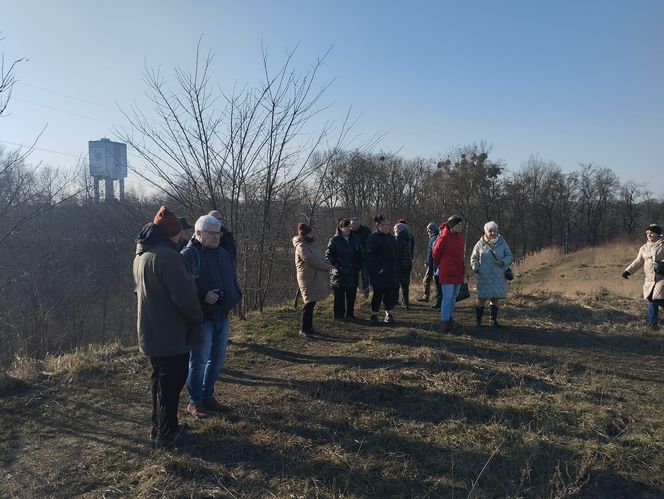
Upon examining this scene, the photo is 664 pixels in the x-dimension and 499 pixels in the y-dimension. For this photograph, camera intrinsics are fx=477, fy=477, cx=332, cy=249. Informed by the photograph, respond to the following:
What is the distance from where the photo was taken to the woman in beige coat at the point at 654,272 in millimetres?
7027

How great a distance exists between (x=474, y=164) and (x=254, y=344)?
3166cm

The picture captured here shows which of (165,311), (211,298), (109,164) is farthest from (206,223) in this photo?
(109,164)

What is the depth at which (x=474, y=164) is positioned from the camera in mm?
35094

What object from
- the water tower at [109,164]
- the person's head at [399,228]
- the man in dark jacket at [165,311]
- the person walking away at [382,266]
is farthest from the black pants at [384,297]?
the water tower at [109,164]

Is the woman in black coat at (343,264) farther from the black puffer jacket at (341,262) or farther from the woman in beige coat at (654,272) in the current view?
the woman in beige coat at (654,272)

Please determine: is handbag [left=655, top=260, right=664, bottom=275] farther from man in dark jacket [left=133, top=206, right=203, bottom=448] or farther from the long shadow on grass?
man in dark jacket [left=133, top=206, right=203, bottom=448]

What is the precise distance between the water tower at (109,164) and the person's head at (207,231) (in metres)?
5.18

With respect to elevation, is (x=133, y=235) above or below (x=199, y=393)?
above

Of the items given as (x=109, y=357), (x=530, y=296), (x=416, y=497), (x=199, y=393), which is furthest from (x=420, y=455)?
(x=530, y=296)

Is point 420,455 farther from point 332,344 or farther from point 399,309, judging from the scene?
point 399,309

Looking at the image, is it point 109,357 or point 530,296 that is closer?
point 109,357

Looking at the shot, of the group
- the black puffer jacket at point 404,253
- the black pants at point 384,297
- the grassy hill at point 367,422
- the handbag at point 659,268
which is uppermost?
the black puffer jacket at point 404,253

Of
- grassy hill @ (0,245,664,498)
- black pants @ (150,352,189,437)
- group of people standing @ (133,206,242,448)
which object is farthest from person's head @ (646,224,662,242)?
black pants @ (150,352,189,437)

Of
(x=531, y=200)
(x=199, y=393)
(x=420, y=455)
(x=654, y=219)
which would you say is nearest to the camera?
(x=420, y=455)
